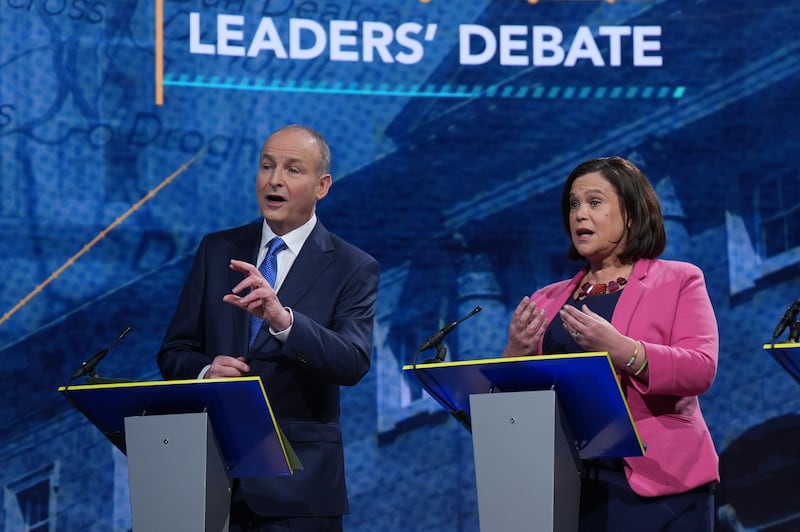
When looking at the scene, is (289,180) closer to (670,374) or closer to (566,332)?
(566,332)

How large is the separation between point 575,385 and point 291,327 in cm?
67

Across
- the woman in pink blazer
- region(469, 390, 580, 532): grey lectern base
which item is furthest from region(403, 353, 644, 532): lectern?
the woman in pink blazer

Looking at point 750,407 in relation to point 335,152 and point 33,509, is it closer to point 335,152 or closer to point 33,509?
point 335,152

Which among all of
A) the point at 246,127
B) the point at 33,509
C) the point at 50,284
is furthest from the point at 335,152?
the point at 33,509

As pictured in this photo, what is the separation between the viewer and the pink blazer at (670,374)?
2.35 metres

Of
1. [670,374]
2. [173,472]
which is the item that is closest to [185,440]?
[173,472]

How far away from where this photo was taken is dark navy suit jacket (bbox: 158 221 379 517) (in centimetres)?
253

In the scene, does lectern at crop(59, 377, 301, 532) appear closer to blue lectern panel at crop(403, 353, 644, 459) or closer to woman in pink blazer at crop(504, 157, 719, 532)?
blue lectern panel at crop(403, 353, 644, 459)

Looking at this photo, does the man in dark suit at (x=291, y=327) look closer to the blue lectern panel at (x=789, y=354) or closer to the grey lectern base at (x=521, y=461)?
the grey lectern base at (x=521, y=461)

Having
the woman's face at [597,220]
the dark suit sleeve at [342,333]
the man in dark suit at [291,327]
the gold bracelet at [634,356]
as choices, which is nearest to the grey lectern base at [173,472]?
the man in dark suit at [291,327]

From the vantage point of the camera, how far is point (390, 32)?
441 centimetres

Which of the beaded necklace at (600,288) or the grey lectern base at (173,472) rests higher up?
the beaded necklace at (600,288)

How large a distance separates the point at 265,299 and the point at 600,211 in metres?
0.84

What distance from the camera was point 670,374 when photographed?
7.65 feet
